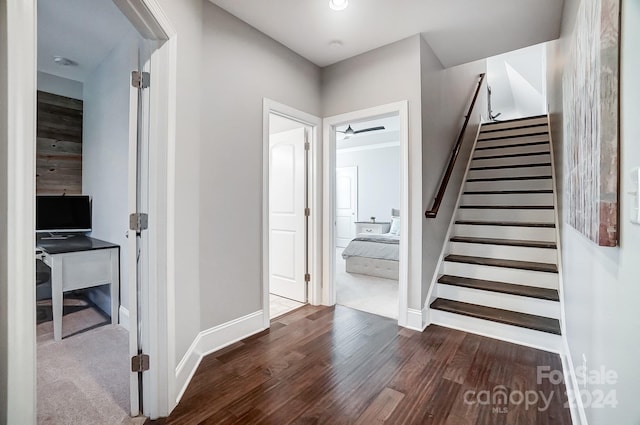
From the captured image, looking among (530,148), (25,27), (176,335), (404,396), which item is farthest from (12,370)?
(530,148)

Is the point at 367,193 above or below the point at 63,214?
above

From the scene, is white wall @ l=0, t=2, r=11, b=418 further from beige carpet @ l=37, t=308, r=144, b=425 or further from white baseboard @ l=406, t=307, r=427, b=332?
white baseboard @ l=406, t=307, r=427, b=332

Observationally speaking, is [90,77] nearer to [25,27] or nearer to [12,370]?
[25,27]

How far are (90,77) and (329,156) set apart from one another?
111 inches

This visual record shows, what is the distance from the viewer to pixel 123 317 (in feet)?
9.20

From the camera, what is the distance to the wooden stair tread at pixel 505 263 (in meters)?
2.69

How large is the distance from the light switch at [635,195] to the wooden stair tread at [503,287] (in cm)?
215

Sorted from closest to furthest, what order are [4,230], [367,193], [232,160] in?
[4,230] < [232,160] < [367,193]

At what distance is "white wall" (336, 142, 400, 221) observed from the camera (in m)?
7.23

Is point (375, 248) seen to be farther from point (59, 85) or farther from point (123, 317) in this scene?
point (59, 85)

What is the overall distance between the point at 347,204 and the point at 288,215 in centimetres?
459

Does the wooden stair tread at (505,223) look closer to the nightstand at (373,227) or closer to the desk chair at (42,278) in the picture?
the nightstand at (373,227)

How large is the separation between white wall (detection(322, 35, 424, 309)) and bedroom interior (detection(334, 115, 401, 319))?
1.94m

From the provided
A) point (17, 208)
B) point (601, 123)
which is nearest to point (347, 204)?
point (601, 123)
